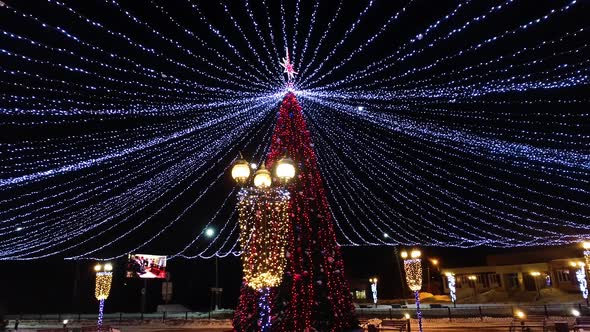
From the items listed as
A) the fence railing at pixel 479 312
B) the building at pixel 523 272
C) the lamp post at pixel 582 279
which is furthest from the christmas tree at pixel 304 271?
the building at pixel 523 272

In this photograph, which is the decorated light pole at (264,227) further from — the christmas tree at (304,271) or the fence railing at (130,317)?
the fence railing at (130,317)

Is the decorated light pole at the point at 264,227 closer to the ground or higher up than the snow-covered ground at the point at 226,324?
higher up

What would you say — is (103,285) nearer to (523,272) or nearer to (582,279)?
(582,279)

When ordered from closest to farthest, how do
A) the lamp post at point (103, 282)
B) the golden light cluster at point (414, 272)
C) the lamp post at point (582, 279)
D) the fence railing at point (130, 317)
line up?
the golden light cluster at point (414, 272) → the lamp post at point (103, 282) → the lamp post at point (582, 279) → the fence railing at point (130, 317)

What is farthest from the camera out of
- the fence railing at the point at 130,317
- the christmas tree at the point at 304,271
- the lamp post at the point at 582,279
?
the fence railing at the point at 130,317

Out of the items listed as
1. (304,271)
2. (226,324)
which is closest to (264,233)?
(304,271)

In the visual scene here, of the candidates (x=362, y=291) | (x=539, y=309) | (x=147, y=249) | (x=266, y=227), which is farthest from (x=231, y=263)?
(x=266, y=227)

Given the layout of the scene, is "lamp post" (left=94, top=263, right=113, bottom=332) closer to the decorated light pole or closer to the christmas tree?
the christmas tree

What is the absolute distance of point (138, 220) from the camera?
34625mm

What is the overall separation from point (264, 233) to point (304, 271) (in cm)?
320

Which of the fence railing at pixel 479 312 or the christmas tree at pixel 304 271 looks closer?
the christmas tree at pixel 304 271

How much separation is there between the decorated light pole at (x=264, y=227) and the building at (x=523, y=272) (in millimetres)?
28286

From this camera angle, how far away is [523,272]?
34219mm

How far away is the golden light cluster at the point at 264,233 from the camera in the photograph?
793 cm
